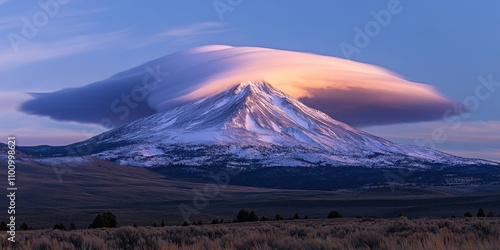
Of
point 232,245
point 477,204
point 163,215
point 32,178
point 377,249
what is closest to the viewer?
point 377,249

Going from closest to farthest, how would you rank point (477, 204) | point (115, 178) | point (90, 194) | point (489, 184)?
point (477, 204)
point (90, 194)
point (115, 178)
point (489, 184)

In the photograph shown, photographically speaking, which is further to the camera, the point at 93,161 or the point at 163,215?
the point at 93,161

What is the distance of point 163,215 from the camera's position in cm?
7481

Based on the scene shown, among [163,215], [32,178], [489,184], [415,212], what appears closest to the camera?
[163,215]

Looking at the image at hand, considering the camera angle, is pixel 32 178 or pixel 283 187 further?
pixel 283 187

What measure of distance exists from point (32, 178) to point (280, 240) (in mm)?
143735

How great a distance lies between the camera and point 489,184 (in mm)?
184625

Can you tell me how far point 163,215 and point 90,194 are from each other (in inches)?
2492

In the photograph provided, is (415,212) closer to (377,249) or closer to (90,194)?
(90,194)

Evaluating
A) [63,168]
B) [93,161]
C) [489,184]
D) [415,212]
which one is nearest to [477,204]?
[415,212]

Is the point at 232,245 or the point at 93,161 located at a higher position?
the point at 93,161

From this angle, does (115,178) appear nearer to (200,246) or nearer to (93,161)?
(93,161)

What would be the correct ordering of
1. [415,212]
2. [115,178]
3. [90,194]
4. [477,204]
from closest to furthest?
[415,212] → [477,204] → [90,194] → [115,178]

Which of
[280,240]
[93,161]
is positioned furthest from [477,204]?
[93,161]
